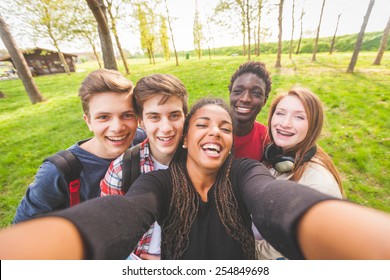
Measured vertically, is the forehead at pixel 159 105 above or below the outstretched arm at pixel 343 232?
above

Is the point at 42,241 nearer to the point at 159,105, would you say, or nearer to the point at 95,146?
the point at 159,105

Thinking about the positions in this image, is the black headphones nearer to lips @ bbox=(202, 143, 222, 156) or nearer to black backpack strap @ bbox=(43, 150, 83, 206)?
lips @ bbox=(202, 143, 222, 156)

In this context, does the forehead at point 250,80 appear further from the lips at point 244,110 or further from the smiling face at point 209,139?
the smiling face at point 209,139

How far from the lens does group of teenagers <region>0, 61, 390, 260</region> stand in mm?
723

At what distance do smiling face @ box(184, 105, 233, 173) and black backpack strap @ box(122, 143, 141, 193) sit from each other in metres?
0.51

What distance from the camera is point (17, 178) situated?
161 inches

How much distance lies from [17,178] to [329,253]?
570 cm

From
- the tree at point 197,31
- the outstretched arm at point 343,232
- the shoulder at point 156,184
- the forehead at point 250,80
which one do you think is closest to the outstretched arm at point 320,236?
the outstretched arm at point 343,232

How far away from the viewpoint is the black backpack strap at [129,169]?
1678 millimetres

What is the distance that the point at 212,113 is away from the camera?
1.81m

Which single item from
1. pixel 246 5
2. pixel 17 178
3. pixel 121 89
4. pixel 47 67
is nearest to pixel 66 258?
pixel 121 89

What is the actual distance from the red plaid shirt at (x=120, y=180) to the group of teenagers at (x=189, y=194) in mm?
11

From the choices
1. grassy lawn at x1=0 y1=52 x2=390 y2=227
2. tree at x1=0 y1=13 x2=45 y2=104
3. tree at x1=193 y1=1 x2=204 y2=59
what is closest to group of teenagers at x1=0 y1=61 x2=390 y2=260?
grassy lawn at x1=0 y1=52 x2=390 y2=227

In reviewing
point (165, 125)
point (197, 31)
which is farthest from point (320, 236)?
point (197, 31)
